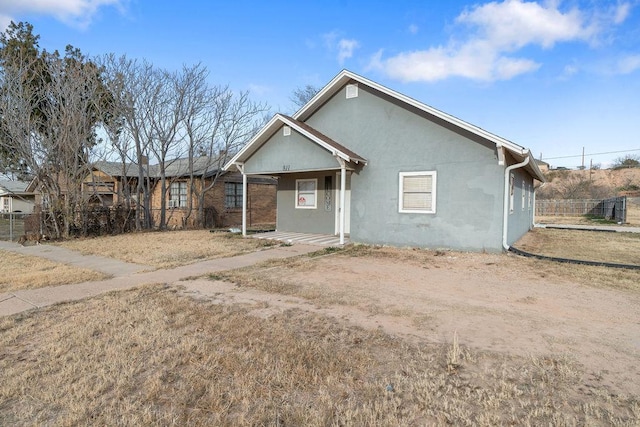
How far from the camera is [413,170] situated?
1102 centimetres

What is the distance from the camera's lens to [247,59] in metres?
15.5

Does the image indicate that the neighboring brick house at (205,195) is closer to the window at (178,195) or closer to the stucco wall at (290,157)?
the window at (178,195)

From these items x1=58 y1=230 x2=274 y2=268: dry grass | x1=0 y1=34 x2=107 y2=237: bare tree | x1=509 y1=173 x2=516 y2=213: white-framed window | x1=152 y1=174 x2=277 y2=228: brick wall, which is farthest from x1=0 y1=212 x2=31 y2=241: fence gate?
x1=509 y1=173 x2=516 y2=213: white-framed window

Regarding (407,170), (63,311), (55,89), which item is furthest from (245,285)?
(55,89)

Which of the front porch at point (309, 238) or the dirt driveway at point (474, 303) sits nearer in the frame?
the dirt driveway at point (474, 303)

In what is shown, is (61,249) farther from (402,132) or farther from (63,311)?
(402,132)

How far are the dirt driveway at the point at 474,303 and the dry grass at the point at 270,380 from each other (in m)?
0.38

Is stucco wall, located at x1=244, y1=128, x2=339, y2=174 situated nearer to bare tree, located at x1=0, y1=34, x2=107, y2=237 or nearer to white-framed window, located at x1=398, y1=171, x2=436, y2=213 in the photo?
white-framed window, located at x1=398, y1=171, x2=436, y2=213

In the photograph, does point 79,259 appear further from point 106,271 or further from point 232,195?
point 232,195

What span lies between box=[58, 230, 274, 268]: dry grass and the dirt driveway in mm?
2485

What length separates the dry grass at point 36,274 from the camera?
683 cm

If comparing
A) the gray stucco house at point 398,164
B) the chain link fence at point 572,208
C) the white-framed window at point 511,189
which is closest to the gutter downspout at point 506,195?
the gray stucco house at point 398,164

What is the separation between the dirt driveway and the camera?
3910 mm

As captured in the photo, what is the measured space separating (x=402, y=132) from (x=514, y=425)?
954 centimetres
